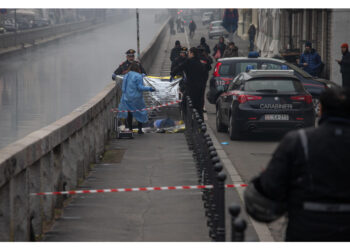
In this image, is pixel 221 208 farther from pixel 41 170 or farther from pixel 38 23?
pixel 38 23

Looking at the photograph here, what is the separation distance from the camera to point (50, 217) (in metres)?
8.96

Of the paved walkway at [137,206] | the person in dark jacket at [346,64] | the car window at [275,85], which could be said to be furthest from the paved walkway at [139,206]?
the person in dark jacket at [346,64]

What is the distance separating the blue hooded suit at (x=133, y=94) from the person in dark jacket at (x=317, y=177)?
12888 mm

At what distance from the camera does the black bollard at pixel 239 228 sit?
14.9 ft

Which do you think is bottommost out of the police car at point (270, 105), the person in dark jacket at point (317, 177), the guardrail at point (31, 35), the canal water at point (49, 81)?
the canal water at point (49, 81)

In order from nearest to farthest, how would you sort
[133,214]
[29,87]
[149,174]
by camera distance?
[133,214] < [149,174] < [29,87]

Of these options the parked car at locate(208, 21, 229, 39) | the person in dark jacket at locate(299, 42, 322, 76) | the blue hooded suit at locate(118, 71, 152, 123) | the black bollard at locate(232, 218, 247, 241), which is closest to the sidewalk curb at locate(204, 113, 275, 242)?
the blue hooded suit at locate(118, 71, 152, 123)

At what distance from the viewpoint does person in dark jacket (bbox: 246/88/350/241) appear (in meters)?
4.25

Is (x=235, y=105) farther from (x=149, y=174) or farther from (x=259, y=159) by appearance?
(x=149, y=174)

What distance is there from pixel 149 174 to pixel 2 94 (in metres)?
25.1

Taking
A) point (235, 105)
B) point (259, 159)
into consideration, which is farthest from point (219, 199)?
point (235, 105)

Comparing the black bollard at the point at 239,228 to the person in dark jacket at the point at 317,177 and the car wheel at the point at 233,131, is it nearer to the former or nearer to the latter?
the person in dark jacket at the point at 317,177

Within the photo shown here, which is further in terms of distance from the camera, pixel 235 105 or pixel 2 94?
pixel 2 94

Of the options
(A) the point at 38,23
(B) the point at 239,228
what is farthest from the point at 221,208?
(A) the point at 38,23
